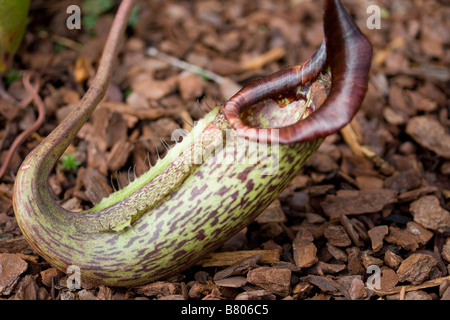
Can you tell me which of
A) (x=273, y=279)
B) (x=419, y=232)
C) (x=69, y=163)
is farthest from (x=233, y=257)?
(x=69, y=163)

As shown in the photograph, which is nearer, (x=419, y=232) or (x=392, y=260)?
(x=392, y=260)

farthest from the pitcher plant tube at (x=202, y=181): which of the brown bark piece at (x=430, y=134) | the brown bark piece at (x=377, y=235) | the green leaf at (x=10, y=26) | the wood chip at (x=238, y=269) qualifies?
the brown bark piece at (x=430, y=134)

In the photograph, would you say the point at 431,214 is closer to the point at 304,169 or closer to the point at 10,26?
the point at 304,169

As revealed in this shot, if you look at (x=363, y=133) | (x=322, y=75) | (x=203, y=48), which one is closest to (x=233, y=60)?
(x=203, y=48)

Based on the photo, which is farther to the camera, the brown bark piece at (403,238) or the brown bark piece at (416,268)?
the brown bark piece at (403,238)

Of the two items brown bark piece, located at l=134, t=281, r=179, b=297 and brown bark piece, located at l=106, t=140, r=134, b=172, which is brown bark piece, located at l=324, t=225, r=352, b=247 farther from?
brown bark piece, located at l=106, t=140, r=134, b=172

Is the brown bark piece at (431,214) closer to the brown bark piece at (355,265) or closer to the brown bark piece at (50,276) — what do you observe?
the brown bark piece at (355,265)

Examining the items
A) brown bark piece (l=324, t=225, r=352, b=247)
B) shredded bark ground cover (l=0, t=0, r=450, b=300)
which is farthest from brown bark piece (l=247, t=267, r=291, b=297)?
brown bark piece (l=324, t=225, r=352, b=247)
